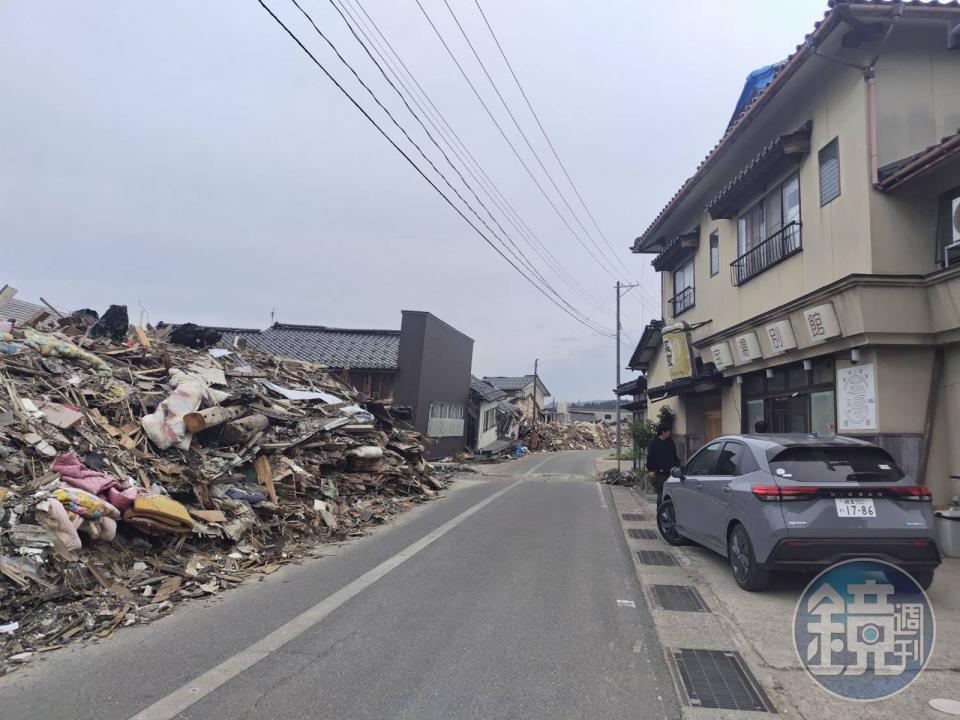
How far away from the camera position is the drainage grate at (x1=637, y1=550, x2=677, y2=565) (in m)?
7.75

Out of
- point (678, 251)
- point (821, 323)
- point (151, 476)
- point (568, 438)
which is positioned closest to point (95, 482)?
point (151, 476)

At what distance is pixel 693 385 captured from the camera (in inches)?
585

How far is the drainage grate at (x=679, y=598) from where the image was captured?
19.0 feet

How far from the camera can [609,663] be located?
4371mm

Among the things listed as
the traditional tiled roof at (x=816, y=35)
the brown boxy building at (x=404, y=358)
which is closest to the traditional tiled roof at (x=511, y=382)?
the brown boxy building at (x=404, y=358)

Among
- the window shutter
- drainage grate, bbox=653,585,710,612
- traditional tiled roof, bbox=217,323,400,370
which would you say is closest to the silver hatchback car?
drainage grate, bbox=653,585,710,612

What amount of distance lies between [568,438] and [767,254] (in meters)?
43.4

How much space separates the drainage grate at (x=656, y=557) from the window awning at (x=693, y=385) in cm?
669

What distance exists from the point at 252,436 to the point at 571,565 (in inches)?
241

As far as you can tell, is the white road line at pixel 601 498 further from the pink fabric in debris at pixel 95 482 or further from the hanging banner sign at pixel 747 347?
the pink fabric in debris at pixel 95 482

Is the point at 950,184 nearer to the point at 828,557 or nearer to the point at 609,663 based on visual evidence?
the point at 828,557

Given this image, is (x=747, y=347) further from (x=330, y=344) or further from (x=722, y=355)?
(x=330, y=344)

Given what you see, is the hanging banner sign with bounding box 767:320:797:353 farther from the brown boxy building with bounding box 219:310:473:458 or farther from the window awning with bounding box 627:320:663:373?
the brown boxy building with bounding box 219:310:473:458
